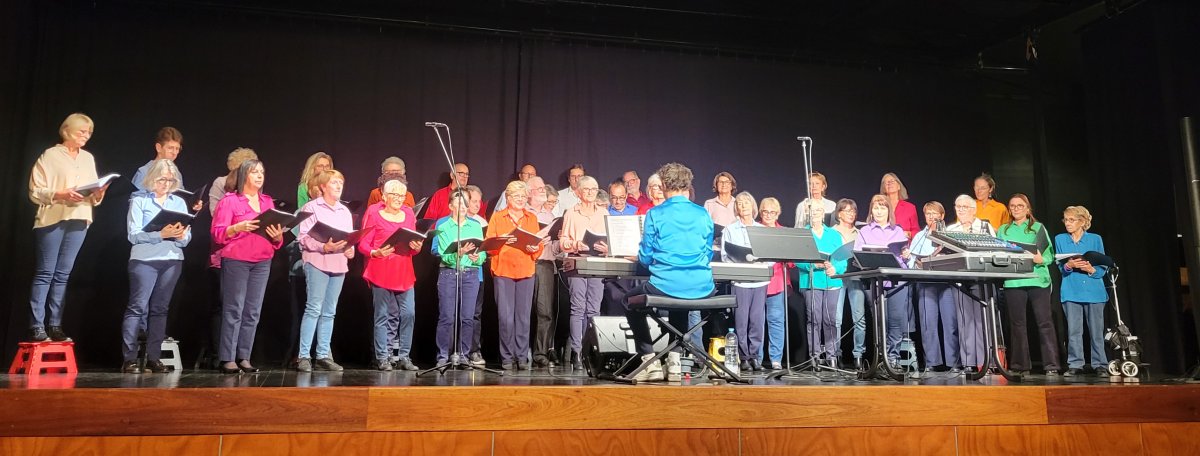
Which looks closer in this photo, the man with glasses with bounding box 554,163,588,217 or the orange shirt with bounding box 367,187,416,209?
the orange shirt with bounding box 367,187,416,209

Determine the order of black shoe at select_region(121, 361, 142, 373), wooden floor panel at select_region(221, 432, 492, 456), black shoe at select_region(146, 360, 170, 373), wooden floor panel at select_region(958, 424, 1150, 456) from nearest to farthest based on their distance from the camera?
wooden floor panel at select_region(221, 432, 492, 456), wooden floor panel at select_region(958, 424, 1150, 456), black shoe at select_region(121, 361, 142, 373), black shoe at select_region(146, 360, 170, 373)

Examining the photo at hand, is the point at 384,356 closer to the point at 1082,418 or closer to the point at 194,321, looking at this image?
the point at 194,321

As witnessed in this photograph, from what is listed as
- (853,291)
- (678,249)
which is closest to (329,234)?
(678,249)

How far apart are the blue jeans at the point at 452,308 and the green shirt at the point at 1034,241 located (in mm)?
4067

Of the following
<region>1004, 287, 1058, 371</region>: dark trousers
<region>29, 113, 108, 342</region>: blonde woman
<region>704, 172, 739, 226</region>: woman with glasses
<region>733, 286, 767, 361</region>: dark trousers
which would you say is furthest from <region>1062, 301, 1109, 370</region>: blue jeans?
<region>29, 113, 108, 342</region>: blonde woman

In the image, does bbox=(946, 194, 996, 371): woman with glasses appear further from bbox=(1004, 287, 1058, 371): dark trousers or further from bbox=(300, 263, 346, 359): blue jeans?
bbox=(300, 263, 346, 359): blue jeans

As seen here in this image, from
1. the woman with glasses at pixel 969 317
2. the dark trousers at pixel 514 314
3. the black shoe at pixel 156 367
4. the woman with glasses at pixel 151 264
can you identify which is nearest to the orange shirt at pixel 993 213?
the woman with glasses at pixel 969 317

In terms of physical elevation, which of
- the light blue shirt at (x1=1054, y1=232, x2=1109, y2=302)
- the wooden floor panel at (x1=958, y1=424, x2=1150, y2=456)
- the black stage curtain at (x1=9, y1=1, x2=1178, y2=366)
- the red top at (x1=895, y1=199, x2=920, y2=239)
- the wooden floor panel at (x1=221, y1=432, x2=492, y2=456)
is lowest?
the wooden floor panel at (x1=958, y1=424, x2=1150, y2=456)

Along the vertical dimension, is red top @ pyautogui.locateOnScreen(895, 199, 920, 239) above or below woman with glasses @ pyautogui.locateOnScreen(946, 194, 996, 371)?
above

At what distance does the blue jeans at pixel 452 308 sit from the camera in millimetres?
5641

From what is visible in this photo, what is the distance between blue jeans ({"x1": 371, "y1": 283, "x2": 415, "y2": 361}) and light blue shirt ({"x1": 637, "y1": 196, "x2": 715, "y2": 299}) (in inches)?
88.5

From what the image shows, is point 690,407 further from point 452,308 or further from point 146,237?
point 146,237

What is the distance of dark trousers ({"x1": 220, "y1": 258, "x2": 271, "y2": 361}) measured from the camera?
4590 mm

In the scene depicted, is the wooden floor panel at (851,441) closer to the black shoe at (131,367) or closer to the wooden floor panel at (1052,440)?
the wooden floor panel at (1052,440)
